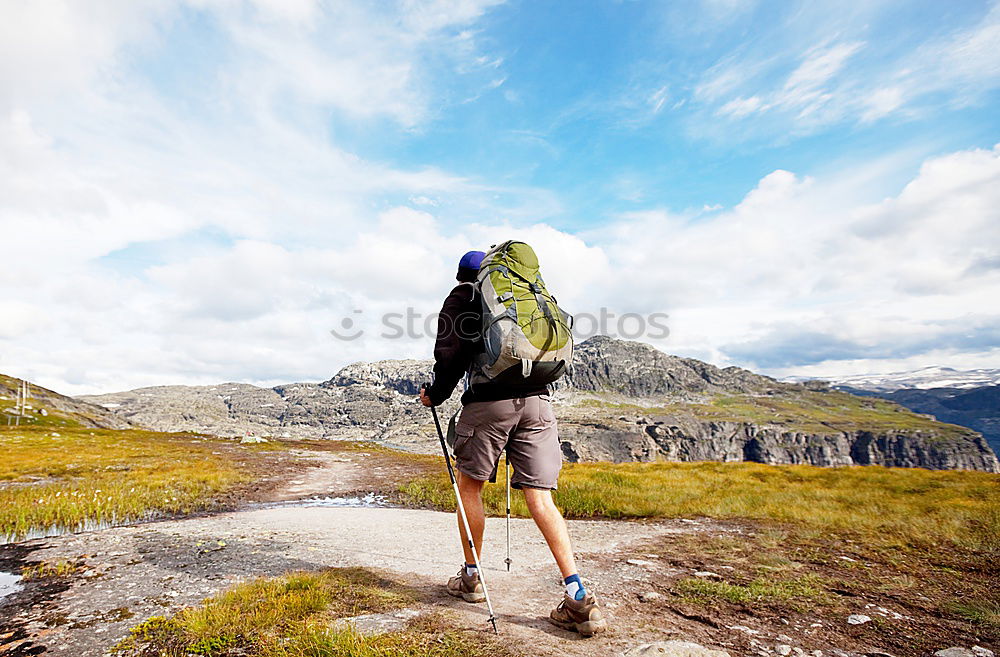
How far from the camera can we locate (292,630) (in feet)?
15.2

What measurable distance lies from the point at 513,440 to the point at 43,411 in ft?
427

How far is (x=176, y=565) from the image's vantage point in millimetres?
7258

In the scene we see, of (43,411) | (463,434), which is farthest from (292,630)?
(43,411)

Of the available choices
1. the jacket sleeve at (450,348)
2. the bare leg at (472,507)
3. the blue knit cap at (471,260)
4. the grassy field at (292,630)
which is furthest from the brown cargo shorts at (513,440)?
the blue knit cap at (471,260)

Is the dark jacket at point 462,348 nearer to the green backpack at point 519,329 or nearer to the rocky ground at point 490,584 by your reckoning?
the green backpack at point 519,329

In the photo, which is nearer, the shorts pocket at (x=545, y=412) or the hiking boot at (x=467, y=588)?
the shorts pocket at (x=545, y=412)

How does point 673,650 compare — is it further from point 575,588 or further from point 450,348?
point 450,348

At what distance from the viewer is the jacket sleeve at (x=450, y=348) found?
538cm

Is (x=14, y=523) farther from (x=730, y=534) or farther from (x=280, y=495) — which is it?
(x=730, y=534)

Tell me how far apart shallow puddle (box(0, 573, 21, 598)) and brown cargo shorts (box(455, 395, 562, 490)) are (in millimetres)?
5740

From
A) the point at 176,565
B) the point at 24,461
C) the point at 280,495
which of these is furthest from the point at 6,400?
the point at 176,565

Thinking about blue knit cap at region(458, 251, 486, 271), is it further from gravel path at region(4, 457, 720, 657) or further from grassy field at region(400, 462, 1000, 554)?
grassy field at region(400, 462, 1000, 554)

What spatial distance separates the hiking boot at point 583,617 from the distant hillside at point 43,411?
367 ft

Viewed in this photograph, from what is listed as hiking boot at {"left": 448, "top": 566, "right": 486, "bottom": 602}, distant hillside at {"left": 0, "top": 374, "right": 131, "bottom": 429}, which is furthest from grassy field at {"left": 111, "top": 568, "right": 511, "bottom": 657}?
distant hillside at {"left": 0, "top": 374, "right": 131, "bottom": 429}
